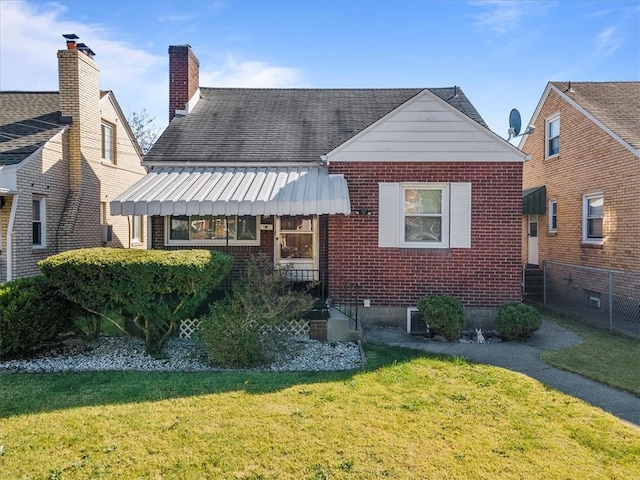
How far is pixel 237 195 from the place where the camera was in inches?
409

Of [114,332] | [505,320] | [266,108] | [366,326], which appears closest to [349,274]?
[366,326]

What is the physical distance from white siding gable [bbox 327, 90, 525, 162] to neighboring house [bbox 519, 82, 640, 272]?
569 cm

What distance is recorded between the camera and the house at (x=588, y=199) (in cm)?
1309

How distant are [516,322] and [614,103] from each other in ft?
38.7

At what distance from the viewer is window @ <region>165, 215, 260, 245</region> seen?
43.0 feet

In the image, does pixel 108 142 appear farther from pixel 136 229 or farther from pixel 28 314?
pixel 28 314

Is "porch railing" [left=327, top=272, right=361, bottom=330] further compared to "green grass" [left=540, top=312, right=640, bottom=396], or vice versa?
"porch railing" [left=327, top=272, right=361, bottom=330]

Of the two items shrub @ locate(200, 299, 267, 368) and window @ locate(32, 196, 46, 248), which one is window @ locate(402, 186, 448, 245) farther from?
window @ locate(32, 196, 46, 248)

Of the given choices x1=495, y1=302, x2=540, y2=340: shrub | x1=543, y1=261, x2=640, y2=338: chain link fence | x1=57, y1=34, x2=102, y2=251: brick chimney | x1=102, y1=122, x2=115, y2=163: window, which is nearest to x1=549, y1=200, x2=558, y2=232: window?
x1=543, y1=261, x2=640, y2=338: chain link fence

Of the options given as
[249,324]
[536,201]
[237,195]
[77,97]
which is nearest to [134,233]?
[77,97]

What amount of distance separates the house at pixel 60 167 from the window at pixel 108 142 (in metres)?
0.05

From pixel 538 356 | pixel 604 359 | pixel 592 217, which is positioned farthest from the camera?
pixel 592 217

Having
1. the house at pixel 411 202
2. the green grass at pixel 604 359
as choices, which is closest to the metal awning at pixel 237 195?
the house at pixel 411 202

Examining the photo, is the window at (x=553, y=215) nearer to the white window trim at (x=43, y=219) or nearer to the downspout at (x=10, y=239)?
the white window trim at (x=43, y=219)
